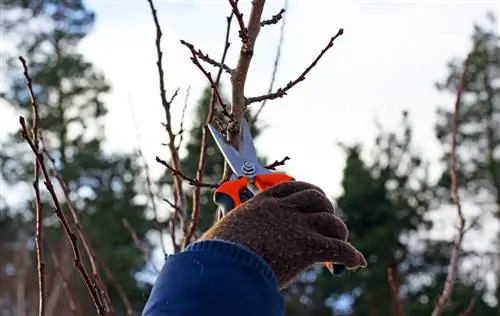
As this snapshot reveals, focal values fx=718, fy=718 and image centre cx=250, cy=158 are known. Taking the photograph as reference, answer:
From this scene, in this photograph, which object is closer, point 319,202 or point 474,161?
point 319,202

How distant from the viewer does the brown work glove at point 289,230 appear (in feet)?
3.39

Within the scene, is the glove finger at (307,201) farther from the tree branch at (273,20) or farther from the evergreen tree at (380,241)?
the evergreen tree at (380,241)

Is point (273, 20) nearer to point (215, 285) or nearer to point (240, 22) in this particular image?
point (240, 22)

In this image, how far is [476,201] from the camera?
13766 mm

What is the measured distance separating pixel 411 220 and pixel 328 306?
2423 mm

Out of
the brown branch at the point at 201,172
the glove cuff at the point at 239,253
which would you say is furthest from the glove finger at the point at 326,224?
the brown branch at the point at 201,172

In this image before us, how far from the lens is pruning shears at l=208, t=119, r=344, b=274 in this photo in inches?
50.3

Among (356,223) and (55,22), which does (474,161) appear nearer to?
(356,223)

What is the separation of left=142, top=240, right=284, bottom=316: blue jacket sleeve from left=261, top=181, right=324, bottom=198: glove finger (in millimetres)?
159

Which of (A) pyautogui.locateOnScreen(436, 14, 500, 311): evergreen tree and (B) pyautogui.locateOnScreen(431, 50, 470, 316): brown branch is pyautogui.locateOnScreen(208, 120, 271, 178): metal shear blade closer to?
(B) pyautogui.locateOnScreen(431, 50, 470, 316): brown branch

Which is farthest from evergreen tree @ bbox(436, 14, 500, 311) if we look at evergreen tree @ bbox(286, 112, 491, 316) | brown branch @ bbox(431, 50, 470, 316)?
brown branch @ bbox(431, 50, 470, 316)

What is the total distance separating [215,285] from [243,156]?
0.52 metres

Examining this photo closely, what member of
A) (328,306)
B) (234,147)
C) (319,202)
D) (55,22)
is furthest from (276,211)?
(55,22)

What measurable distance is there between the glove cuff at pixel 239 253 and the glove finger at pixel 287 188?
155mm
